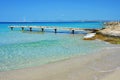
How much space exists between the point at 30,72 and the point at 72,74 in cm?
192

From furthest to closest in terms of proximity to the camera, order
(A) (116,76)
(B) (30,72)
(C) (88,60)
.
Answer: (C) (88,60)
(B) (30,72)
(A) (116,76)

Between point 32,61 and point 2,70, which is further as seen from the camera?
point 32,61

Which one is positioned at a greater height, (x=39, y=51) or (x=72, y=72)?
(x=72, y=72)

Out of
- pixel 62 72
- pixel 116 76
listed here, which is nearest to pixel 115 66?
pixel 116 76

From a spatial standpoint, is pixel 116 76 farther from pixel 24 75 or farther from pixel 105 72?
pixel 24 75

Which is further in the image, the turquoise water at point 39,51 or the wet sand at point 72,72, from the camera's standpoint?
the turquoise water at point 39,51

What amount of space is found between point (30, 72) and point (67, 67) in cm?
184

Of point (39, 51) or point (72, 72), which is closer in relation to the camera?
point (72, 72)

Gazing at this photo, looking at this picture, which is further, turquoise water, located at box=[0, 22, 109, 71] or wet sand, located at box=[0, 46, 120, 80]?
turquoise water, located at box=[0, 22, 109, 71]

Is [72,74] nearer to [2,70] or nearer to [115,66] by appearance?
[115,66]

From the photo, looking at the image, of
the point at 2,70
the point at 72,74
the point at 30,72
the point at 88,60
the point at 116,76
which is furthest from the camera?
the point at 88,60

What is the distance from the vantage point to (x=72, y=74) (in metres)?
9.05

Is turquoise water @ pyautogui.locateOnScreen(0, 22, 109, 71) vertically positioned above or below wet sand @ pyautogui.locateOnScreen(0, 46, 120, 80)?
below

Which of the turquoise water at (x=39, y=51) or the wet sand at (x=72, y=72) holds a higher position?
the wet sand at (x=72, y=72)
